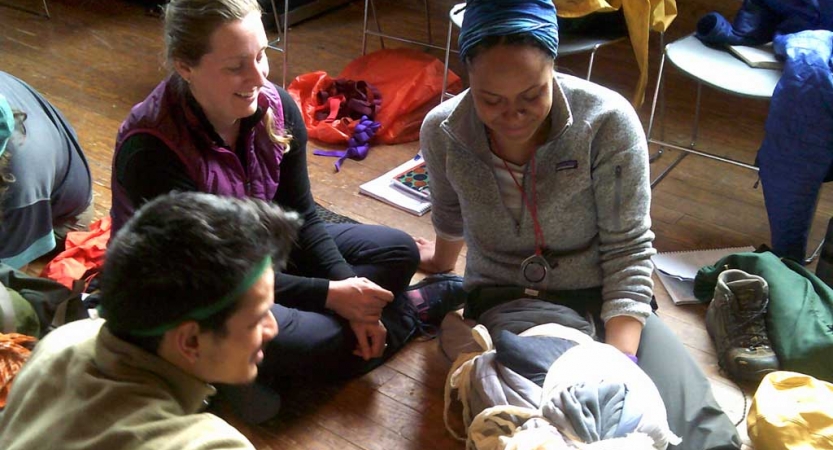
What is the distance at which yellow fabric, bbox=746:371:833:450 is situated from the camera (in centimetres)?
154

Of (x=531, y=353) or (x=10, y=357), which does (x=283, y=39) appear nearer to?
(x=10, y=357)

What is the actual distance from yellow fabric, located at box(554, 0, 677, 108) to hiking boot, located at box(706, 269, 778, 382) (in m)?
0.85

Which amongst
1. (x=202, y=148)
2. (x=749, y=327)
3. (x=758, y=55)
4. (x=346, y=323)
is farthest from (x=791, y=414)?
(x=202, y=148)

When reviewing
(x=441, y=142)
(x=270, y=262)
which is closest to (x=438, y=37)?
(x=441, y=142)

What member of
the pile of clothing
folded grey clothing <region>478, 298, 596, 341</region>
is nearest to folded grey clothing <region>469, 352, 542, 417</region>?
the pile of clothing

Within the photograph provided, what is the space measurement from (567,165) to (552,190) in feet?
0.20

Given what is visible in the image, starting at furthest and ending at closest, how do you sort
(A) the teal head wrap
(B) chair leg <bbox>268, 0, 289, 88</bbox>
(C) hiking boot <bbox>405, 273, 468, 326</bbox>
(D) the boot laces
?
(B) chair leg <bbox>268, 0, 289, 88</bbox>, (C) hiking boot <bbox>405, 273, 468, 326</bbox>, (D) the boot laces, (A) the teal head wrap

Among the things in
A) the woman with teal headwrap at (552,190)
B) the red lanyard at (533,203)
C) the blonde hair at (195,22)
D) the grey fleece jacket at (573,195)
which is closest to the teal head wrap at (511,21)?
the woman with teal headwrap at (552,190)

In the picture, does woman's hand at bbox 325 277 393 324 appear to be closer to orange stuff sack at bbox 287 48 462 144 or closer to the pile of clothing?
the pile of clothing

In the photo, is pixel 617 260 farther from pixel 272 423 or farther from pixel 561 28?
pixel 561 28

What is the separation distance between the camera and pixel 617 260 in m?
1.61

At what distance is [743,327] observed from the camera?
1.89m

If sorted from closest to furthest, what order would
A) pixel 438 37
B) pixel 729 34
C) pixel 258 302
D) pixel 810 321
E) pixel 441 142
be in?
pixel 258 302 < pixel 441 142 < pixel 810 321 < pixel 729 34 < pixel 438 37

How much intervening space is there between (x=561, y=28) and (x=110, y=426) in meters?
2.05
